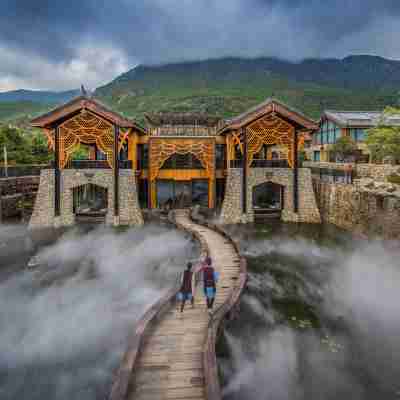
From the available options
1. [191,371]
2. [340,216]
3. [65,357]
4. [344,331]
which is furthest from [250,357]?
[340,216]

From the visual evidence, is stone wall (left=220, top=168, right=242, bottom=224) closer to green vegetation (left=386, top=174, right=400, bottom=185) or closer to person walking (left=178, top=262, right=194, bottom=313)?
green vegetation (left=386, top=174, right=400, bottom=185)

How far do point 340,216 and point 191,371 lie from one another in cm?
2024

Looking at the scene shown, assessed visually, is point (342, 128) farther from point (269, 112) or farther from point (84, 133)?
point (84, 133)

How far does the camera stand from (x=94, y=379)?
799 cm

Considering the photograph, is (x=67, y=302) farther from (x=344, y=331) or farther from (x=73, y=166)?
(x=73, y=166)

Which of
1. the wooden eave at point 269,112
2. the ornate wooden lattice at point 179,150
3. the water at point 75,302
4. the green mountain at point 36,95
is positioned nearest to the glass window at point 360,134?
the wooden eave at point 269,112

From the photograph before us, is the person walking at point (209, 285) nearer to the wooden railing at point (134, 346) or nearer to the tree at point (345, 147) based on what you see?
the wooden railing at point (134, 346)

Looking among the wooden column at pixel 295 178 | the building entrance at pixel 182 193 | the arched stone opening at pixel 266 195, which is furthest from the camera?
the arched stone opening at pixel 266 195

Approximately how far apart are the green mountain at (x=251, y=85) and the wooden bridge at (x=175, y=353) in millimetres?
71320

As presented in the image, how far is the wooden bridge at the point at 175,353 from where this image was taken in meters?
6.06

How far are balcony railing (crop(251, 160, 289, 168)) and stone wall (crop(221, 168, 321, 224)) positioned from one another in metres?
0.36

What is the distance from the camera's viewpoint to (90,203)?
3145cm

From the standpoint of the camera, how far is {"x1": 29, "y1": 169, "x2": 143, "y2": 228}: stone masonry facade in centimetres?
2369

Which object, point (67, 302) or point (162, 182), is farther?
point (162, 182)
